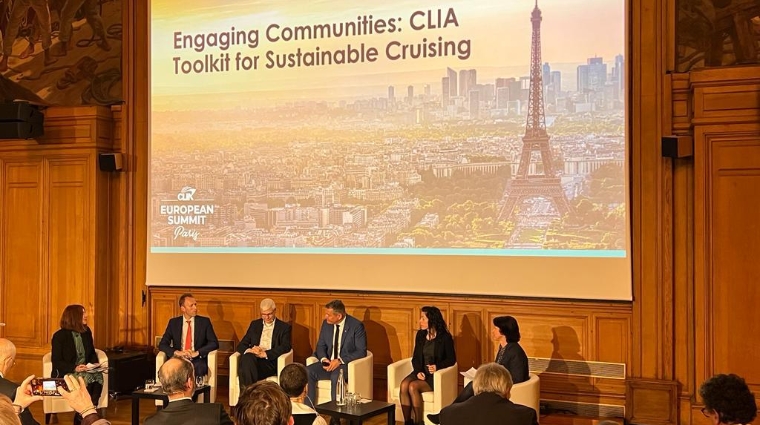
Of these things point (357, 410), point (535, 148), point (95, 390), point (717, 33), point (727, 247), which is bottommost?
point (95, 390)

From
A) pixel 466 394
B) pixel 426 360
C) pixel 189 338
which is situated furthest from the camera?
pixel 189 338

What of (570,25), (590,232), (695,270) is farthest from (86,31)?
(695,270)

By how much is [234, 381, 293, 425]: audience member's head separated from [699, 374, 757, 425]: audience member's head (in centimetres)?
176

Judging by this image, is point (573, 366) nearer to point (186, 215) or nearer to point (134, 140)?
point (186, 215)

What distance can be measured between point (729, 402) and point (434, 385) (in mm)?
3135

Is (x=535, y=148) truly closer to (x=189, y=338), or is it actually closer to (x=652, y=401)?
(x=652, y=401)

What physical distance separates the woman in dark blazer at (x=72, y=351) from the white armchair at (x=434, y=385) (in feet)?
8.10

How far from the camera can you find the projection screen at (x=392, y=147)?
6.45m

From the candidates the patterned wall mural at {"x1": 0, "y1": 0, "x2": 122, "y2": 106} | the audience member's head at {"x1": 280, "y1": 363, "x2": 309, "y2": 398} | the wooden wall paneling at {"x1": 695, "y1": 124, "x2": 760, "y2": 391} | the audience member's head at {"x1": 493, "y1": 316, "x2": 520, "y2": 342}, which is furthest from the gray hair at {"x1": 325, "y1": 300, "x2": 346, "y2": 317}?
the patterned wall mural at {"x1": 0, "y1": 0, "x2": 122, "y2": 106}

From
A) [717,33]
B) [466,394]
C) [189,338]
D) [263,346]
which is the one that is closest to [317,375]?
[263,346]

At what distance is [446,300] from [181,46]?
3.80 meters

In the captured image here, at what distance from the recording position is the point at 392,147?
23.3ft

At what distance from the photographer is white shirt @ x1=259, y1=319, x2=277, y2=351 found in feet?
22.9

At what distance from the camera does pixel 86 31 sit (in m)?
8.51
